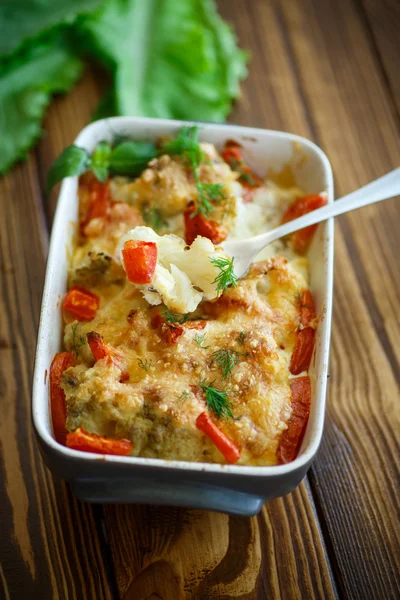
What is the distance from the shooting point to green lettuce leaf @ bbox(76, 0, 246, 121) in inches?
142

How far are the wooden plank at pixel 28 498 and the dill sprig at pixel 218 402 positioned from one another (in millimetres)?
785

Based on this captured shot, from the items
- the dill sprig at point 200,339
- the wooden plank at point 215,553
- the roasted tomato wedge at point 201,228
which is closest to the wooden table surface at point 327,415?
the wooden plank at point 215,553

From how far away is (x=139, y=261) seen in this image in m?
2.29

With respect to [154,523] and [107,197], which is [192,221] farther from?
[154,523]

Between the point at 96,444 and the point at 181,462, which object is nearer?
the point at 181,462

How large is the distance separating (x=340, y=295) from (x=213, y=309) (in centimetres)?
95

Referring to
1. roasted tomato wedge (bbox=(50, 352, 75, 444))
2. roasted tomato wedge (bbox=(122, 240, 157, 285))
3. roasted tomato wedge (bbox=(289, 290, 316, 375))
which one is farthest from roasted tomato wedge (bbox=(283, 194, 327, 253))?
roasted tomato wedge (bbox=(50, 352, 75, 444))

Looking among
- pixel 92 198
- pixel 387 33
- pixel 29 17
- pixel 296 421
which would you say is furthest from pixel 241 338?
pixel 387 33

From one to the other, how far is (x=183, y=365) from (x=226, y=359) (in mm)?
154

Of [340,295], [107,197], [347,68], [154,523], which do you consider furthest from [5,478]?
[347,68]

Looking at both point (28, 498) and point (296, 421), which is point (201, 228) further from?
point (28, 498)

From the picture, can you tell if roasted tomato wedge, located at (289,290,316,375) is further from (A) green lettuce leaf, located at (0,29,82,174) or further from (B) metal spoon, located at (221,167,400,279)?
(A) green lettuce leaf, located at (0,29,82,174)

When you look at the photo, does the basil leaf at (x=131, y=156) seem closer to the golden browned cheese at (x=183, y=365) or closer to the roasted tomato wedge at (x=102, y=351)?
the golden browned cheese at (x=183, y=365)

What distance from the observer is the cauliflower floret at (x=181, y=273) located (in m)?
2.31
